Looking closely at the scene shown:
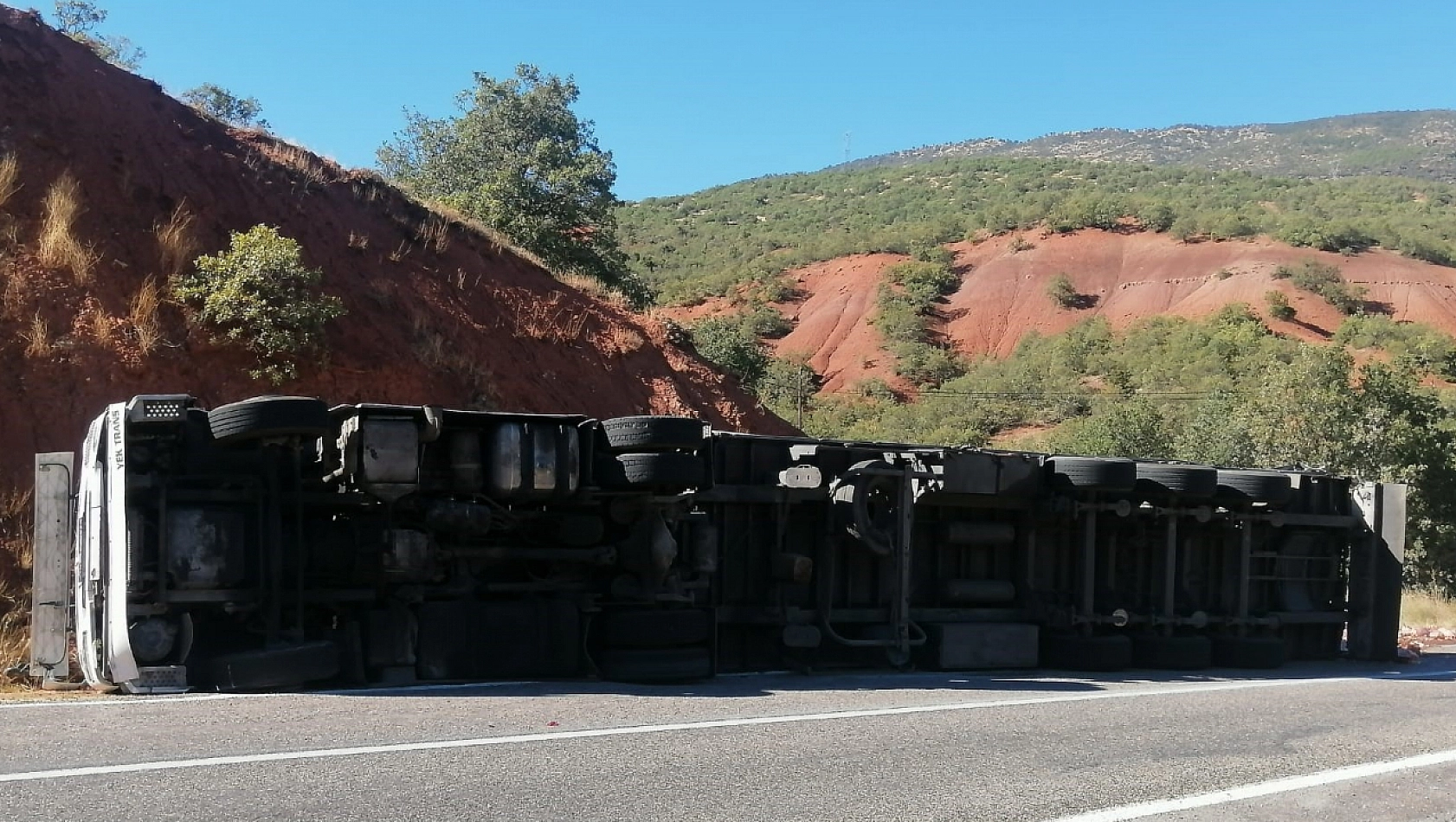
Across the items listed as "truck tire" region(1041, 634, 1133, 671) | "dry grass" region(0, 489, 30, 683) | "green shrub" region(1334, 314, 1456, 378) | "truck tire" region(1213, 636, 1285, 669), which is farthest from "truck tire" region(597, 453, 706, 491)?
"green shrub" region(1334, 314, 1456, 378)

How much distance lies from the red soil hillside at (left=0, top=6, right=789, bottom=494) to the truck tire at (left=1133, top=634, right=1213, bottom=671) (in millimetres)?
9823

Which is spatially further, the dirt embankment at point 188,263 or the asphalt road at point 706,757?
the dirt embankment at point 188,263

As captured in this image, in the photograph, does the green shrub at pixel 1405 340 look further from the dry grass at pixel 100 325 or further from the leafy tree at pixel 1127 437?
the dry grass at pixel 100 325

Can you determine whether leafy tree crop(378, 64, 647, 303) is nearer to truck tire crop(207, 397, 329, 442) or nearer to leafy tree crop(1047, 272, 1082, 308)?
truck tire crop(207, 397, 329, 442)

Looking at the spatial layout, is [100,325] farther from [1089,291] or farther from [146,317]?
[1089,291]

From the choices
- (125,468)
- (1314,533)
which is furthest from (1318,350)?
(125,468)

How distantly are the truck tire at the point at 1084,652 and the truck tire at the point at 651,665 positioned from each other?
4111 millimetres

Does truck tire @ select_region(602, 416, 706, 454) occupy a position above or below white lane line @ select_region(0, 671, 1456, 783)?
above

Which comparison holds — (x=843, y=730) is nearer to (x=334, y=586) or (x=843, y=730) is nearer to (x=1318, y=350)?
(x=334, y=586)

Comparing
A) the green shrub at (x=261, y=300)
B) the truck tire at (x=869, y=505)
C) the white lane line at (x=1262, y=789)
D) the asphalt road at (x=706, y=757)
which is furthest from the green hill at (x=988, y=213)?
the white lane line at (x=1262, y=789)

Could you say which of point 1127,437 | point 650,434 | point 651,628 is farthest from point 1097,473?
point 1127,437

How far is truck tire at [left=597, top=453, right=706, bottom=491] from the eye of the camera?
10.3 m

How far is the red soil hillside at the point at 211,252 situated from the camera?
14.9 meters

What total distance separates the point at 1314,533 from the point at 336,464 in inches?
445
